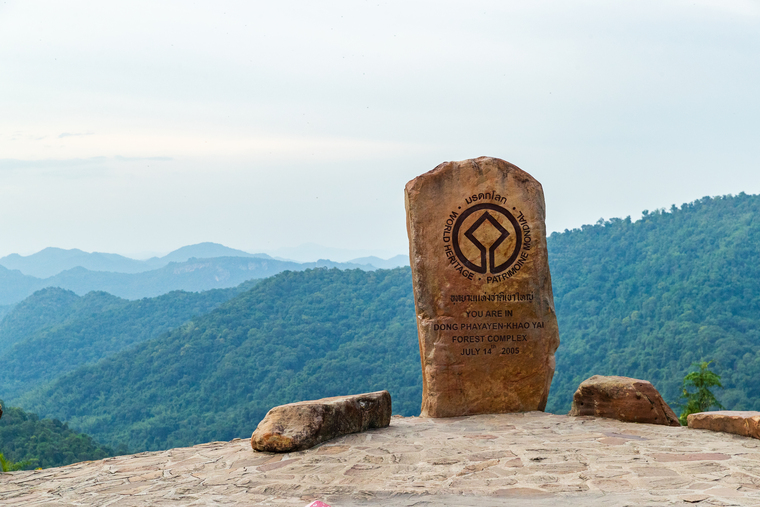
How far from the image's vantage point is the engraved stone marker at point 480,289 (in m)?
7.93

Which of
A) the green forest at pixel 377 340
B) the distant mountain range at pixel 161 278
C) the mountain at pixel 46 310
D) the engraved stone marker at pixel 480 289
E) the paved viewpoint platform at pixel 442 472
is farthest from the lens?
the distant mountain range at pixel 161 278

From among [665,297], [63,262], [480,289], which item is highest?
[63,262]

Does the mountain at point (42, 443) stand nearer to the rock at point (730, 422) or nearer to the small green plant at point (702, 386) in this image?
the small green plant at point (702, 386)

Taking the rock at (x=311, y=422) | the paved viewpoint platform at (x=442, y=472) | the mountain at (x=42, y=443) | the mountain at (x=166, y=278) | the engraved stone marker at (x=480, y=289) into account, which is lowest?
the mountain at (x=42, y=443)

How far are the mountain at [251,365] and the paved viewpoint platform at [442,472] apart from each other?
20542 mm

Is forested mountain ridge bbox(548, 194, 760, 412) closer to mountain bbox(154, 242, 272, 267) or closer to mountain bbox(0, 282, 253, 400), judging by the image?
mountain bbox(0, 282, 253, 400)

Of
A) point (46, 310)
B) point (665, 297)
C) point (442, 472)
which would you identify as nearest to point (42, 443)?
point (442, 472)

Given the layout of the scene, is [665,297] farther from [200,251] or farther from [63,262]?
[63,262]

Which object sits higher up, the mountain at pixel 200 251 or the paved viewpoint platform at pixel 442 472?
the mountain at pixel 200 251

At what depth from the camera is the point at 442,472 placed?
5148mm

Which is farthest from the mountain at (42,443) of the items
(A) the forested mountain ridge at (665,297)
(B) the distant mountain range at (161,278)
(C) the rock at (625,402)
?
(B) the distant mountain range at (161,278)

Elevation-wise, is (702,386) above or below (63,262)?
below

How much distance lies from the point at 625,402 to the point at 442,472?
274 cm

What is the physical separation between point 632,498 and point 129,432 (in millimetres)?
28915
